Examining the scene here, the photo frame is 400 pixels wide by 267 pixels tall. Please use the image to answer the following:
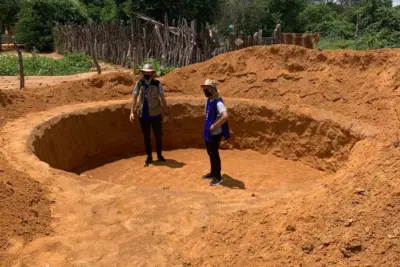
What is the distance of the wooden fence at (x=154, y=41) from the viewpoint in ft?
43.4

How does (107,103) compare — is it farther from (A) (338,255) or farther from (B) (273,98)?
(A) (338,255)

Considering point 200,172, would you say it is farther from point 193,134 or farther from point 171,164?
point 193,134

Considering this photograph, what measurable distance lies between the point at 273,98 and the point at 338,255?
615 centimetres

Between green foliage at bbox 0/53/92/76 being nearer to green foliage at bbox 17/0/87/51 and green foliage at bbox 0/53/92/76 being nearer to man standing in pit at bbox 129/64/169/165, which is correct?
green foliage at bbox 17/0/87/51

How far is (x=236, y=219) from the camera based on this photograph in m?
3.94

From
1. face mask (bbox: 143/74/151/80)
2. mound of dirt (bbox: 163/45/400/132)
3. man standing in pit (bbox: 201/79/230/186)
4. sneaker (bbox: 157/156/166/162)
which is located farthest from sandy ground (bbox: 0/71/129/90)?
man standing in pit (bbox: 201/79/230/186)

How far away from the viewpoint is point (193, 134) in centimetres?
941

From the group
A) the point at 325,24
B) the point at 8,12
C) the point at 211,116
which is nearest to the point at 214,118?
the point at 211,116

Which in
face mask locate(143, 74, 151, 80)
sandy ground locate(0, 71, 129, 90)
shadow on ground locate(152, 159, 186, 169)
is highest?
face mask locate(143, 74, 151, 80)

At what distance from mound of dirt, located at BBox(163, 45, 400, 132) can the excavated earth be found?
0.10 feet

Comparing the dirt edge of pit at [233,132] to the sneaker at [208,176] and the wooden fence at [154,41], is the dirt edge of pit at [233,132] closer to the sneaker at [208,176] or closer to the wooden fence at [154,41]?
the sneaker at [208,176]

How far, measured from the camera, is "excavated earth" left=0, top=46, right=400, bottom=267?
3.49 meters

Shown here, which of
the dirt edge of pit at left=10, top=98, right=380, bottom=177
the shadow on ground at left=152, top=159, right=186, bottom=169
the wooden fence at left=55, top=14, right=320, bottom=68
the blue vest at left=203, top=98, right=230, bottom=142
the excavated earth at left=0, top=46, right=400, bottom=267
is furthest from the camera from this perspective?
the wooden fence at left=55, top=14, right=320, bottom=68

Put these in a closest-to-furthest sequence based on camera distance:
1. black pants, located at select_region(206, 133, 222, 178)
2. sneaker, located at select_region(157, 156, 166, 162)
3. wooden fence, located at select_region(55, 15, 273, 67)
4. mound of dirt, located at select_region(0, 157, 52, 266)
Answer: mound of dirt, located at select_region(0, 157, 52, 266) < black pants, located at select_region(206, 133, 222, 178) < sneaker, located at select_region(157, 156, 166, 162) < wooden fence, located at select_region(55, 15, 273, 67)
